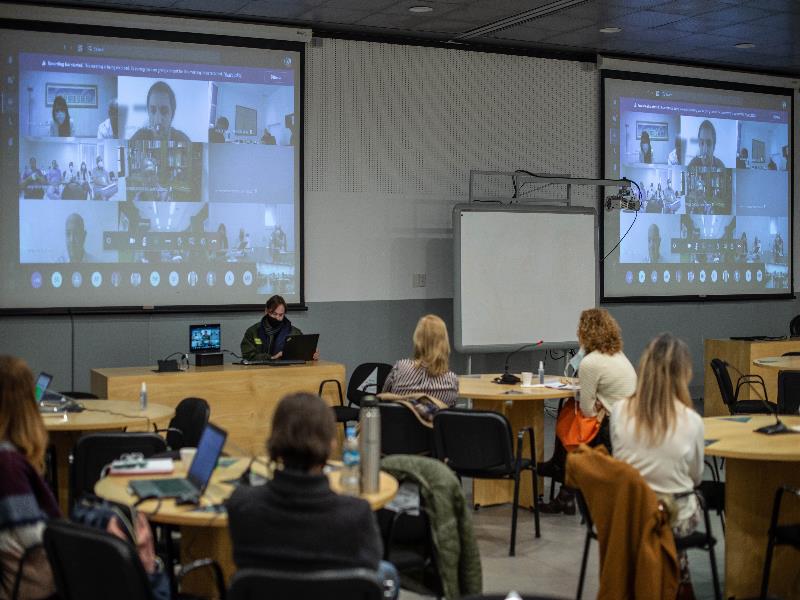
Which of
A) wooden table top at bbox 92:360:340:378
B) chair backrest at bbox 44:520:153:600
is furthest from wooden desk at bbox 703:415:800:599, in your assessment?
wooden table top at bbox 92:360:340:378

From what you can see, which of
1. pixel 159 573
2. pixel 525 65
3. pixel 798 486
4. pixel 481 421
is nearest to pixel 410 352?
pixel 525 65

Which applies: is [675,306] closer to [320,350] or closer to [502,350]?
[502,350]

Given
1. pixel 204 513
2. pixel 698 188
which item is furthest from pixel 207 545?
pixel 698 188

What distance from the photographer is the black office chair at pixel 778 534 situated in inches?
167

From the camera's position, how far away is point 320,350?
31.6ft

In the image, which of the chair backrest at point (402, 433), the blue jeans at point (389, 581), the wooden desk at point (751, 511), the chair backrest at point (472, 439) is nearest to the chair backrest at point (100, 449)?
the chair backrest at point (402, 433)

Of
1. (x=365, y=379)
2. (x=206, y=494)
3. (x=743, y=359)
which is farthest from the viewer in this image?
(x=743, y=359)

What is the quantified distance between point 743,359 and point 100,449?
24.3ft

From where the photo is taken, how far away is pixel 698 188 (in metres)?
11.6

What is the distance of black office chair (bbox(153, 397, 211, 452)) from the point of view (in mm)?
5531

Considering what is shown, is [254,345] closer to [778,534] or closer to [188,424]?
[188,424]

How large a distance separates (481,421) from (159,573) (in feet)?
8.57

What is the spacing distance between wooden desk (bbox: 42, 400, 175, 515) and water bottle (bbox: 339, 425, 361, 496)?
1962 mm

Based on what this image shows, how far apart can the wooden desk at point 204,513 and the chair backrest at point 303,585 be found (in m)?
0.75
